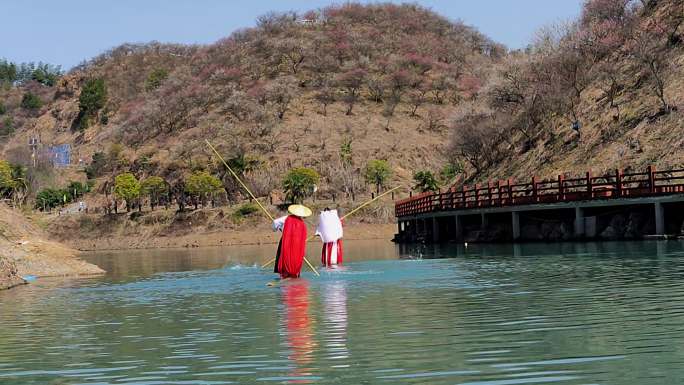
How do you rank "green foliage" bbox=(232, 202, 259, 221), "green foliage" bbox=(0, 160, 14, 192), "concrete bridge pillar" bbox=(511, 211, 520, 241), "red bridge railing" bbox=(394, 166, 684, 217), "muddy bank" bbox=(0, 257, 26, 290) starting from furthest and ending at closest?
"green foliage" bbox=(232, 202, 259, 221), "green foliage" bbox=(0, 160, 14, 192), "concrete bridge pillar" bbox=(511, 211, 520, 241), "red bridge railing" bbox=(394, 166, 684, 217), "muddy bank" bbox=(0, 257, 26, 290)

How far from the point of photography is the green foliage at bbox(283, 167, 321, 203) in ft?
341

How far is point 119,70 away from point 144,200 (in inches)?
2740

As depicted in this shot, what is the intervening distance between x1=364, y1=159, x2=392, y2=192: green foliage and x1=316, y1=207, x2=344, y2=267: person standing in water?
68.7 metres

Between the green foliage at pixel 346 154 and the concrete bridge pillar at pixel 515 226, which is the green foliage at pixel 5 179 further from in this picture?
the concrete bridge pillar at pixel 515 226

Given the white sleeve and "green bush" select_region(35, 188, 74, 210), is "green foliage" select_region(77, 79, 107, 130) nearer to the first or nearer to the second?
"green bush" select_region(35, 188, 74, 210)

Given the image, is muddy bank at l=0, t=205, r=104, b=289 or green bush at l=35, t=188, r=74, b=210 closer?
muddy bank at l=0, t=205, r=104, b=289

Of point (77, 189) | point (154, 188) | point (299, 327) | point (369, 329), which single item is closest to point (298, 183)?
point (154, 188)

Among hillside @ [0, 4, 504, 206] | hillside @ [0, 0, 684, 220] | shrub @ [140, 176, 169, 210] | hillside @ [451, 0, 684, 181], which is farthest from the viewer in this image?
hillside @ [0, 4, 504, 206]

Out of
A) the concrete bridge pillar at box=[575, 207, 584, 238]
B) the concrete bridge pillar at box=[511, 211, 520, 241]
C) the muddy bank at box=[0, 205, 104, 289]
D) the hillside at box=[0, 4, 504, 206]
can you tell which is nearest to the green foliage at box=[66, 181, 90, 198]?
the hillside at box=[0, 4, 504, 206]

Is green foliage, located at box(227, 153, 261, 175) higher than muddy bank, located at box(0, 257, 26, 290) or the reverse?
higher

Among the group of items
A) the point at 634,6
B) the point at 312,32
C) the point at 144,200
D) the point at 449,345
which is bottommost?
the point at 449,345

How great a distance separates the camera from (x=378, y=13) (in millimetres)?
166750

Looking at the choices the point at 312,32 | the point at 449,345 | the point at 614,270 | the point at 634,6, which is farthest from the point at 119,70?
the point at 449,345

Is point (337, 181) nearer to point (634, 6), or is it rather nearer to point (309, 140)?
point (309, 140)
